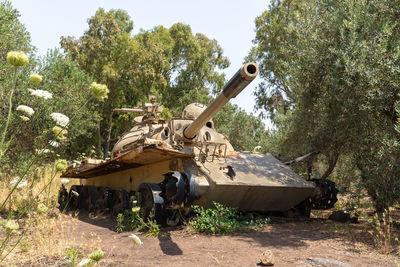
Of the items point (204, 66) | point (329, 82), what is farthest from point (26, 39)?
point (204, 66)

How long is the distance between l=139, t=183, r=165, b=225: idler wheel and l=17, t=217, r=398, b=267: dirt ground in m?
0.37

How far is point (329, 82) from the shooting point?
9.11 m

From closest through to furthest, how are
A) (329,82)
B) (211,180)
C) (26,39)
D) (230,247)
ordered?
1. (230,247)
2. (211,180)
3. (329,82)
4. (26,39)

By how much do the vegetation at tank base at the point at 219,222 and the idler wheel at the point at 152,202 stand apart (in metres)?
0.65

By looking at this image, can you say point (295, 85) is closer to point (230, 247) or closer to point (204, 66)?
point (230, 247)

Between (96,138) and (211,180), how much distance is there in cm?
2118

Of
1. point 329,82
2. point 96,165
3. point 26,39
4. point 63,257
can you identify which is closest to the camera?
point 63,257

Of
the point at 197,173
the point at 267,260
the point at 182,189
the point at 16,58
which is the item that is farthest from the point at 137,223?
the point at 16,58

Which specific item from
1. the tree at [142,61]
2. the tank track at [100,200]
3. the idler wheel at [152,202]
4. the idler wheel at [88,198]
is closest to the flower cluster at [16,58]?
the idler wheel at [152,202]

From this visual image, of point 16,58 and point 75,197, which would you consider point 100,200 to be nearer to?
point 75,197

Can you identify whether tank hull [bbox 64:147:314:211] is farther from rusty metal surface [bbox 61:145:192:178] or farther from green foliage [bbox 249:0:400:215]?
green foliage [bbox 249:0:400:215]

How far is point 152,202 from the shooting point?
26.8ft

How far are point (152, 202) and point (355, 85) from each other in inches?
196

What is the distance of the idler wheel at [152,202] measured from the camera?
7.91 metres
